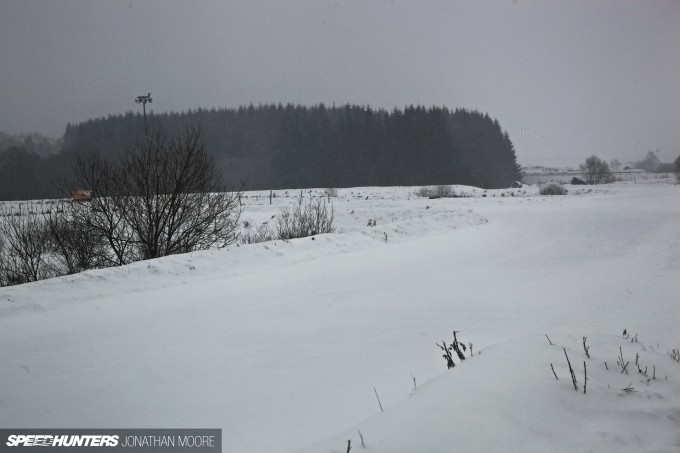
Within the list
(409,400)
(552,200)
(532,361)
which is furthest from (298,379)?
(552,200)

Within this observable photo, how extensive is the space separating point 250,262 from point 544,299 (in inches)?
259

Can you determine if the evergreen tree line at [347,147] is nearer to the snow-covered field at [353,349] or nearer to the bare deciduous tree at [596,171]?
the bare deciduous tree at [596,171]

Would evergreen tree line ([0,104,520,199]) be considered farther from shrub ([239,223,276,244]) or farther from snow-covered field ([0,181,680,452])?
snow-covered field ([0,181,680,452])

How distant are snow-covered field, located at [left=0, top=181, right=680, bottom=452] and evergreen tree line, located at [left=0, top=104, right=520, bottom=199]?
72054mm

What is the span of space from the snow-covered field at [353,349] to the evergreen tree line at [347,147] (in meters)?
72.1

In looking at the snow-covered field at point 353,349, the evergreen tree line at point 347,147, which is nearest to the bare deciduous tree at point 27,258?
the snow-covered field at point 353,349

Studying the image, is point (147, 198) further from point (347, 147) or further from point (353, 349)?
point (347, 147)

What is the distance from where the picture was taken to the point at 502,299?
24.8ft

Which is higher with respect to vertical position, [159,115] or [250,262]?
[159,115]

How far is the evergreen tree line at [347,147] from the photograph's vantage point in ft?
269

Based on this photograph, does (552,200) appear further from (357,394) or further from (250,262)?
(357,394)

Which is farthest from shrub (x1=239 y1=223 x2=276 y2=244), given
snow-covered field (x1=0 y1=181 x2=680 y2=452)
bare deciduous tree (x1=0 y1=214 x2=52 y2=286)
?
bare deciduous tree (x1=0 y1=214 x2=52 y2=286)

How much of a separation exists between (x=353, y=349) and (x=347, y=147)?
8285cm

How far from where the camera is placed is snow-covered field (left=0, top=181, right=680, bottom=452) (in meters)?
2.63
